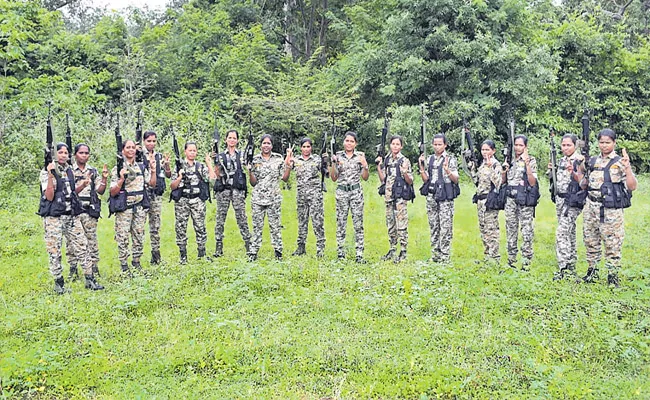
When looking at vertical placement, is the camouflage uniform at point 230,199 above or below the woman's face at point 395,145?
below

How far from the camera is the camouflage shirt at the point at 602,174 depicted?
324 inches

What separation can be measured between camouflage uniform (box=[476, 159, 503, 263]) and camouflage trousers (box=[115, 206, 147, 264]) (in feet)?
19.4

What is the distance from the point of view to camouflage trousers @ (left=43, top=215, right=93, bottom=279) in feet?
27.8

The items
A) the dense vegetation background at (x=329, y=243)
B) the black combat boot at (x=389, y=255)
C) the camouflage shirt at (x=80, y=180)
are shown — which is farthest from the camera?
the black combat boot at (x=389, y=255)

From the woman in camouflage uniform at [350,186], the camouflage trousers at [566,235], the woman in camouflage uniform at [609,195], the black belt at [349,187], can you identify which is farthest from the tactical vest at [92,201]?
the woman in camouflage uniform at [609,195]

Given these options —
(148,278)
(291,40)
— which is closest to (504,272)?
(148,278)

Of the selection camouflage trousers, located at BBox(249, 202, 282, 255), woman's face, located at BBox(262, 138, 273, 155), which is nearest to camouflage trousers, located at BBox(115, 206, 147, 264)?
camouflage trousers, located at BBox(249, 202, 282, 255)

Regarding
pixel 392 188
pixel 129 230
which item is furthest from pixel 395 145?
pixel 129 230

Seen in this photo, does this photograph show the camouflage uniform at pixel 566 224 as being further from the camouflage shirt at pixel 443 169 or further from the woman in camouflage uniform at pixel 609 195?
the camouflage shirt at pixel 443 169

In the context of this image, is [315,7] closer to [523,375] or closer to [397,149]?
[397,149]

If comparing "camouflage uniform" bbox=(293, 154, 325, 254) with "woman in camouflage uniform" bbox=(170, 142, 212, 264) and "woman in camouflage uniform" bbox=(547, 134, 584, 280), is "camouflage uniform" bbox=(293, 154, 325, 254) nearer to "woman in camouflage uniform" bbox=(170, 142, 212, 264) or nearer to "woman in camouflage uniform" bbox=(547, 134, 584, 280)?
"woman in camouflage uniform" bbox=(170, 142, 212, 264)

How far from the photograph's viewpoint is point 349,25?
2484 centimetres

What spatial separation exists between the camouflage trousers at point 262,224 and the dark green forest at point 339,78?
7.57 meters

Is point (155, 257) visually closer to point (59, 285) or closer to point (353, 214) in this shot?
point (59, 285)
